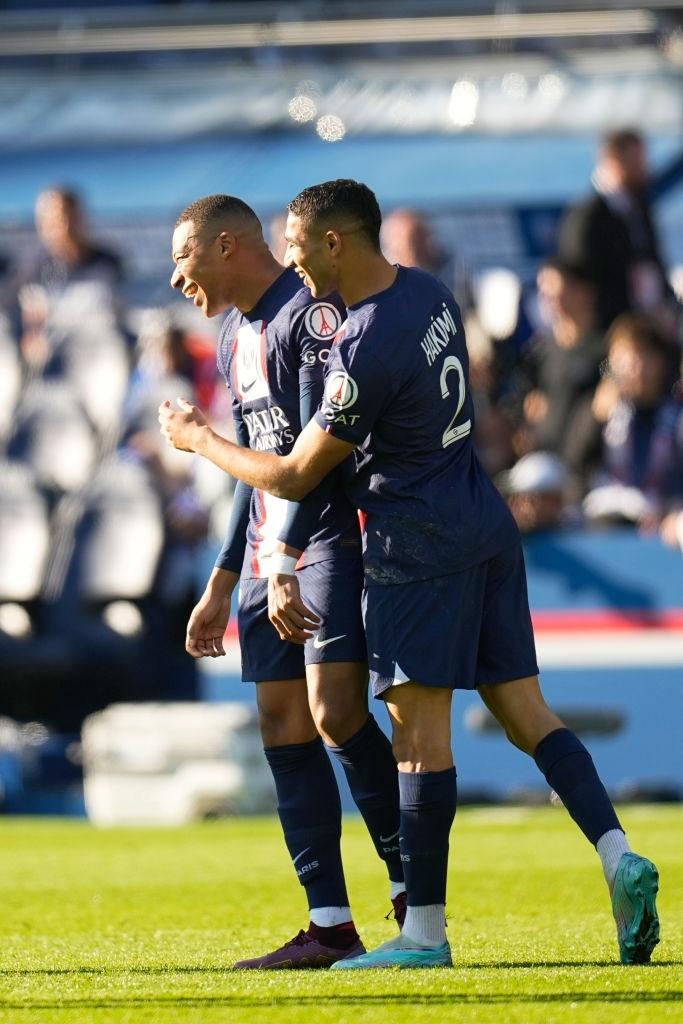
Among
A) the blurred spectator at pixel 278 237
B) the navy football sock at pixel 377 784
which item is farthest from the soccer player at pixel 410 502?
the blurred spectator at pixel 278 237

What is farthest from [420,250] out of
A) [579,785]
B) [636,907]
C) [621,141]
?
[636,907]

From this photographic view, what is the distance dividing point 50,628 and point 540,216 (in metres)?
4.93

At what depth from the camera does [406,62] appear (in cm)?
1558

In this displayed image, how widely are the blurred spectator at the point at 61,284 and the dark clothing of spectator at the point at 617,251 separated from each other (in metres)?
3.57

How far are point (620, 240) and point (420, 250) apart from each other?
154 centimetres

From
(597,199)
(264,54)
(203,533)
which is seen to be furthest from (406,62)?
(203,533)

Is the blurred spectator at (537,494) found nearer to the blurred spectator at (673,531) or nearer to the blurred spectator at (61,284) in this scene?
the blurred spectator at (673,531)

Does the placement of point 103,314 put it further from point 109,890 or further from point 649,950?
point 649,950

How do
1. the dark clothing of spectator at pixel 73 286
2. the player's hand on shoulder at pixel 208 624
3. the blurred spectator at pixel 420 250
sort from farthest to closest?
1. the dark clothing of spectator at pixel 73 286
2. the blurred spectator at pixel 420 250
3. the player's hand on shoulder at pixel 208 624

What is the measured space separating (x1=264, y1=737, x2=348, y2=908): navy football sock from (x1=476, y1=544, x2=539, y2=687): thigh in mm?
559

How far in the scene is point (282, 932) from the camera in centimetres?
581

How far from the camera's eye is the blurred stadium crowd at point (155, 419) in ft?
41.3

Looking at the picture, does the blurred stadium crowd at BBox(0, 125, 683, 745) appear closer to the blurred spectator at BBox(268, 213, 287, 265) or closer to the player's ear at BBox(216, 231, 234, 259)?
the blurred spectator at BBox(268, 213, 287, 265)

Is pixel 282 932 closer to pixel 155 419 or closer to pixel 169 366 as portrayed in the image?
pixel 155 419
